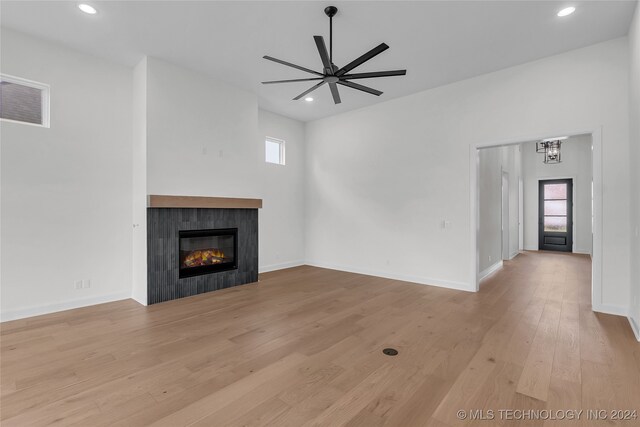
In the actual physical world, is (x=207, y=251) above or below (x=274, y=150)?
below

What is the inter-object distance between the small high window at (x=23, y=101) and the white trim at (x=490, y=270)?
669cm

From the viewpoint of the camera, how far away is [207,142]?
4680 millimetres

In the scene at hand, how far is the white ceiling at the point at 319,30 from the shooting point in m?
3.05

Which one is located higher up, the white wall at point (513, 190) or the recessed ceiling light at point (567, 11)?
the recessed ceiling light at point (567, 11)

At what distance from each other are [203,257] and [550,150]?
9.97 metres

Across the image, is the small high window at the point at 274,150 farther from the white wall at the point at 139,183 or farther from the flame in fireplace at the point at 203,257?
the white wall at the point at 139,183

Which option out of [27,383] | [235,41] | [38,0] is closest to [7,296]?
[27,383]

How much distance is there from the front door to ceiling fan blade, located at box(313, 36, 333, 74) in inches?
379

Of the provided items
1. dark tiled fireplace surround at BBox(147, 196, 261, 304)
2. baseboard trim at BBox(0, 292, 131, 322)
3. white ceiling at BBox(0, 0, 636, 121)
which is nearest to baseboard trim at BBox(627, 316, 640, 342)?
white ceiling at BBox(0, 0, 636, 121)

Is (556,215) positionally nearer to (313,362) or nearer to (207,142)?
(313,362)

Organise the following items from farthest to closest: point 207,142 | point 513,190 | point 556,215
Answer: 1. point 556,215
2. point 513,190
3. point 207,142

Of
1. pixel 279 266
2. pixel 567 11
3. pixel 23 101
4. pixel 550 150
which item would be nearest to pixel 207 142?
pixel 23 101

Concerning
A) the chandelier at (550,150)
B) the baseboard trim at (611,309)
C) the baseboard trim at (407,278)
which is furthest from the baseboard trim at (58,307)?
the chandelier at (550,150)

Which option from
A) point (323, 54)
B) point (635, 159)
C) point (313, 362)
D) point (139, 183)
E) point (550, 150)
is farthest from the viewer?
point (550, 150)
